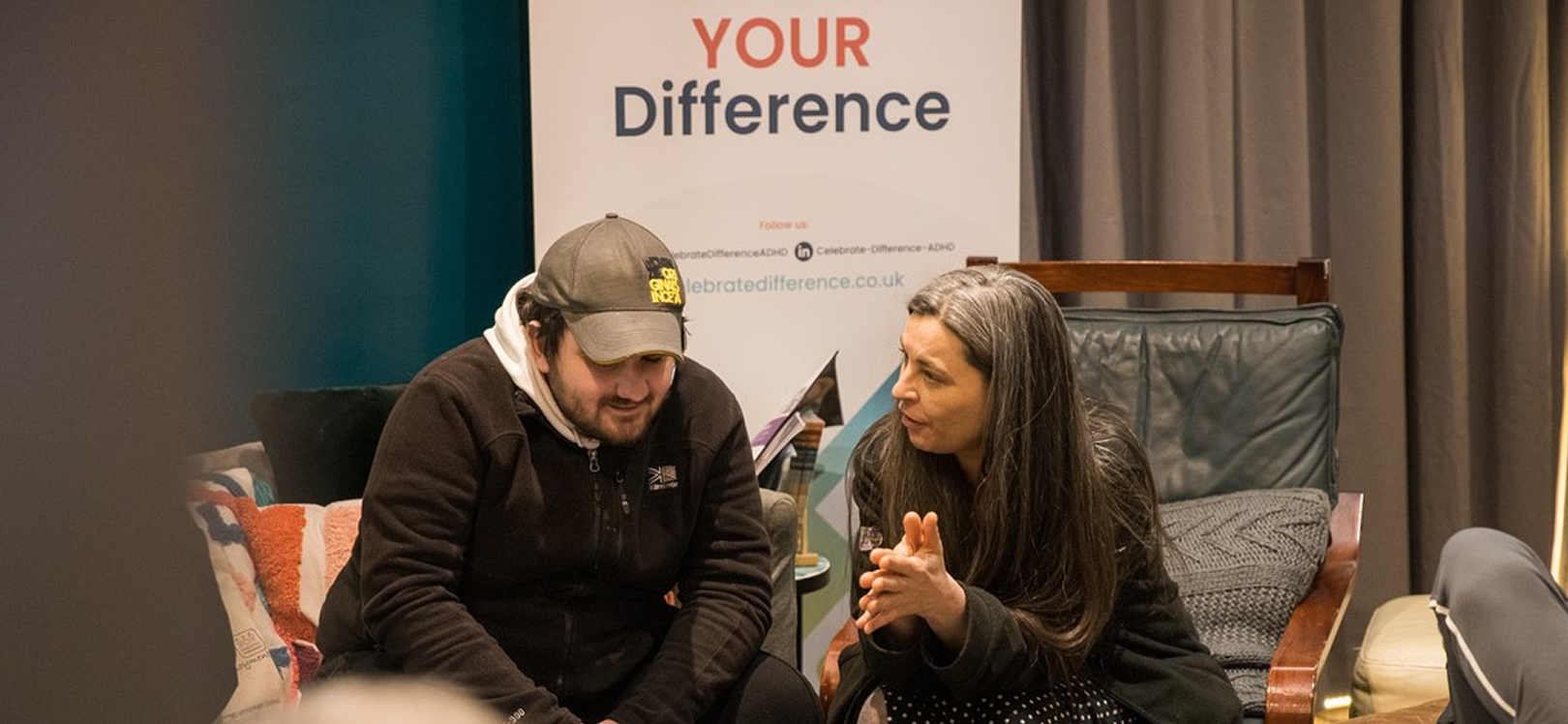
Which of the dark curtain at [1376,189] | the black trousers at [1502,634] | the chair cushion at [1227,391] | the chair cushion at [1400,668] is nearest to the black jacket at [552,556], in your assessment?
the black trousers at [1502,634]

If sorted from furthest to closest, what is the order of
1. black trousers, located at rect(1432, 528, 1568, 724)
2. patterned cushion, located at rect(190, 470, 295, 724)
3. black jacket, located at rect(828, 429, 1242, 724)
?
black jacket, located at rect(828, 429, 1242, 724), black trousers, located at rect(1432, 528, 1568, 724), patterned cushion, located at rect(190, 470, 295, 724)

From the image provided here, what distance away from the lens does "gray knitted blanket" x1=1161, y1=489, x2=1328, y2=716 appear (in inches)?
89.7

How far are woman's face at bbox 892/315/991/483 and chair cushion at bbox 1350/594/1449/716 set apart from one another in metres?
1.19

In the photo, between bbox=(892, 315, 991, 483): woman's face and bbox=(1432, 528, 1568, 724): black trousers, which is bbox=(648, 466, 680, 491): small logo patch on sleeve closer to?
bbox=(892, 315, 991, 483): woman's face

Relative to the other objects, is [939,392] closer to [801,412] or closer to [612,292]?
[612,292]

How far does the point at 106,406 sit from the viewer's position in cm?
22

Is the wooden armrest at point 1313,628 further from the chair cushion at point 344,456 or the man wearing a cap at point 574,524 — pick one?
the chair cushion at point 344,456

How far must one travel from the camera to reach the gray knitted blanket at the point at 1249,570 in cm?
228

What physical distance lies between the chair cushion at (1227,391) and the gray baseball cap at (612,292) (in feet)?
3.68

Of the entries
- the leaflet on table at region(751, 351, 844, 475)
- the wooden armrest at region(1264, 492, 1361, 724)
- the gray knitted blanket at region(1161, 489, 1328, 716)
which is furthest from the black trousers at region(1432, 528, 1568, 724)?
the leaflet on table at region(751, 351, 844, 475)

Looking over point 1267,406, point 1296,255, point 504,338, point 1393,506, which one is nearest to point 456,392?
point 504,338

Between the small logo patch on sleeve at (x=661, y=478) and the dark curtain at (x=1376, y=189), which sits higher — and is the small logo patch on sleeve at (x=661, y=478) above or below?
below

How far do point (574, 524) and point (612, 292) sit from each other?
28 cm

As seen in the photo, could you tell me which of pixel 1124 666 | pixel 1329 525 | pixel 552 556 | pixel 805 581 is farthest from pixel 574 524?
pixel 1329 525
